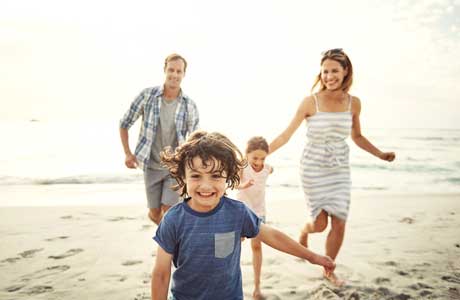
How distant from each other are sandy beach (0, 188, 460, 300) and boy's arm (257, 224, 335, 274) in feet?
5.84

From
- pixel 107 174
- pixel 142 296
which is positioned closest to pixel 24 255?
pixel 142 296

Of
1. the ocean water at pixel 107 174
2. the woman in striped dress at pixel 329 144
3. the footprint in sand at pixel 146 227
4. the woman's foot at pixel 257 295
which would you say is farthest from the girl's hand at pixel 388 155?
the ocean water at pixel 107 174

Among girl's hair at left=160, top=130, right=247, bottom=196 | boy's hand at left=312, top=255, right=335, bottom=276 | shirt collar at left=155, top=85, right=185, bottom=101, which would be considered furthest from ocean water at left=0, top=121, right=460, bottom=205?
boy's hand at left=312, top=255, right=335, bottom=276

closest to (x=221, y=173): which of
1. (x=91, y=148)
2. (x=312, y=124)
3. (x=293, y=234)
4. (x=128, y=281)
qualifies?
(x=312, y=124)

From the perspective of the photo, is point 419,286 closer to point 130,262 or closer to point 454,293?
point 454,293

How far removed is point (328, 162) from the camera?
154 inches

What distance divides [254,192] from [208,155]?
5.25 ft

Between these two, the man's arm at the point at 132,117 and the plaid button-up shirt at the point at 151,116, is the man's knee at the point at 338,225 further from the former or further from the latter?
the man's arm at the point at 132,117

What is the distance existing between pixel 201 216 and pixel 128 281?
2.53m

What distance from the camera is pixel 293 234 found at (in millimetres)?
6340

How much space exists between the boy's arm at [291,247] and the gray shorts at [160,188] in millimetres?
2309

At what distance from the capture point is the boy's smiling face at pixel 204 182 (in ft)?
6.62

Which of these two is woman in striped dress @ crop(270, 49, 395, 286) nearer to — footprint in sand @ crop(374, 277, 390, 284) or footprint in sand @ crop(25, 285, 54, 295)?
footprint in sand @ crop(374, 277, 390, 284)

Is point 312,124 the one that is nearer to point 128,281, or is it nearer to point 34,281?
point 128,281
